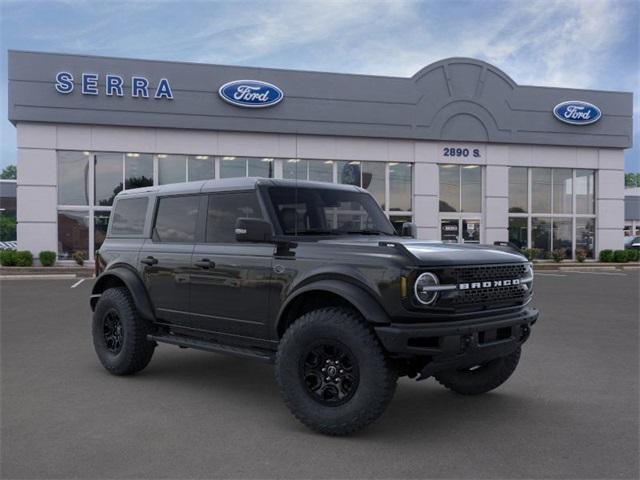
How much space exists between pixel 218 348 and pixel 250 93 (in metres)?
21.0

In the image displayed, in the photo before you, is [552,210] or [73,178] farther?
[552,210]

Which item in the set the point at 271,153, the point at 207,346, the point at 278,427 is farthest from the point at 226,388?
the point at 271,153

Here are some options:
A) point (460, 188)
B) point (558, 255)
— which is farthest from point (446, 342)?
point (558, 255)

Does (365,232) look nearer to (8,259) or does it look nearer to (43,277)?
(43,277)

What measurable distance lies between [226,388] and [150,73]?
826 inches

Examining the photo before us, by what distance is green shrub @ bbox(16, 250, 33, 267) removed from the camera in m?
22.4

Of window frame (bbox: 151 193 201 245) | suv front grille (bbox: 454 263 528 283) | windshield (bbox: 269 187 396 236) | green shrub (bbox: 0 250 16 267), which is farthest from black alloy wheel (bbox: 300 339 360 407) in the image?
green shrub (bbox: 0 250 16 267)

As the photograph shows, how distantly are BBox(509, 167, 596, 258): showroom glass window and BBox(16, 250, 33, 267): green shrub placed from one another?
2141 cm

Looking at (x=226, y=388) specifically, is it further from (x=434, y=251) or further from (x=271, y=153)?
(x=271, y=153)

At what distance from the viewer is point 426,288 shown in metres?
4.31

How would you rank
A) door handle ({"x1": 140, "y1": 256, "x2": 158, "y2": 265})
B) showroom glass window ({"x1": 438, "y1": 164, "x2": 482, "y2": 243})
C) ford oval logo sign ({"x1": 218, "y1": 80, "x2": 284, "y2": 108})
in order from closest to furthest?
1. door handle ({"x1": 140, "y1": 256, "x2": 158, "y2": 265})
2. ford oval logo sign ({"x1": 218, "y1": 80, "x2": 284, "y2": 108})
3. showroom glass window ({"x1": 438, "y1": 164, "x2": 482, "y2": 243})

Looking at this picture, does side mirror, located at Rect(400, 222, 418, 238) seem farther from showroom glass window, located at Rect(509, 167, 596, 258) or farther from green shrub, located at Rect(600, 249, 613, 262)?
green shrub, located at Rect(600, 249, 613, 262)

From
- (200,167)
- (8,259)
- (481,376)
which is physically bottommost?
(481,376)

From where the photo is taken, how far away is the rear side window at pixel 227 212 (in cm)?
559
